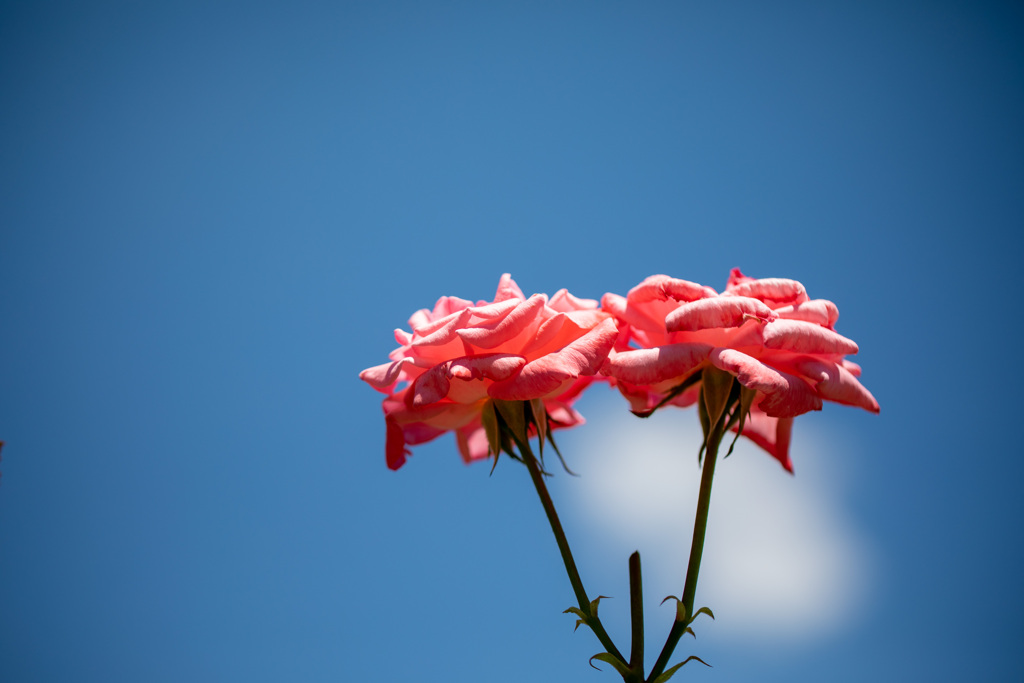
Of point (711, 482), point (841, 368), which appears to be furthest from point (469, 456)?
point (841, 368)

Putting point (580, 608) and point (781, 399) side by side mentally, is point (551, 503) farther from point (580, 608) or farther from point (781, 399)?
point (781, 399)

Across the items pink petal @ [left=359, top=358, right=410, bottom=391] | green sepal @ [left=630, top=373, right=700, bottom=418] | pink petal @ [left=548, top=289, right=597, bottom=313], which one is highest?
pink petal @ [left=548, top=289, right=597, bottom=313]

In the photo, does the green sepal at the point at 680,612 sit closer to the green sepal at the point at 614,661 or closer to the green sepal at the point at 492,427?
the green sepal at the point at 614,661

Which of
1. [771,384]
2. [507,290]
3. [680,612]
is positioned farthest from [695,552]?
[507,290]

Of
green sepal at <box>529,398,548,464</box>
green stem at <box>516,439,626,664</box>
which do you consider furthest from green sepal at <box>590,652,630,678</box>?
green sepal at <box>529,398,548,464</box>

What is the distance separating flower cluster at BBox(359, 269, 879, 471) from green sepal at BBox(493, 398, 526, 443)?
0.07 ft

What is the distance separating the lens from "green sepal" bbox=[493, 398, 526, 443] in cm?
65

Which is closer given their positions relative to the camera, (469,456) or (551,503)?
(551,503)

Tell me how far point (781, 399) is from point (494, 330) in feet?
0.78

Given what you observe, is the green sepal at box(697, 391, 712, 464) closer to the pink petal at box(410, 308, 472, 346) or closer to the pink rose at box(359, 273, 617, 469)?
the pink rose at box(359, 273, 617, 469)

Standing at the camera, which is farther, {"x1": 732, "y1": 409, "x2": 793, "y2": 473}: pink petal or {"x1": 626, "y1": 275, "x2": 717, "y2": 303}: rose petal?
{"x1": 732, "y1": 409, "x2": 793, "y2": 473}: pink petal

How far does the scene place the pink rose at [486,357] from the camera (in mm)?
604

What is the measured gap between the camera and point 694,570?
61 centimetres

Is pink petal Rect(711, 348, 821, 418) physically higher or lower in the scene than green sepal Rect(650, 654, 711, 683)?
higher
